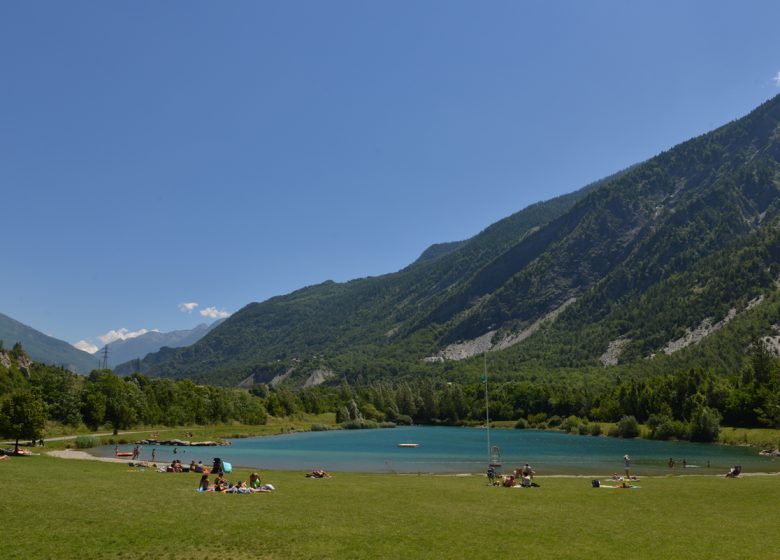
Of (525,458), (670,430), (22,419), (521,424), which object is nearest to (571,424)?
(521,424)

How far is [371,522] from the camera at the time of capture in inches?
1037

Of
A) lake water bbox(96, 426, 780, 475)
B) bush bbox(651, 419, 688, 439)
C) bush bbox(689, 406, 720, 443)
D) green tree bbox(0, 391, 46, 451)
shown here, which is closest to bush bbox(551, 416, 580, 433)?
bush bbox(651, 419, 688, 439)

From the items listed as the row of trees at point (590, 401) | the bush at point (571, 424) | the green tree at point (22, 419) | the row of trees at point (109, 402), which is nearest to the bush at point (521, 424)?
the row of trees at point (590, 401)

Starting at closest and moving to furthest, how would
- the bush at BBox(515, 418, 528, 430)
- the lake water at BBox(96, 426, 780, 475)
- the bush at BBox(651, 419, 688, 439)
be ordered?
the lake water at BBox(96, 426, 780, 475), the bush at BBox(651, 419, 688, 439), the bush at BBox(515, 418, 528, 430)

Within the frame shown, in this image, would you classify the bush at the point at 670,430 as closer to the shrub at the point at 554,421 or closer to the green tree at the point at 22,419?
the shrub at the point at 554,421

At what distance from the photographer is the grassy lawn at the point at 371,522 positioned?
20.9 metres

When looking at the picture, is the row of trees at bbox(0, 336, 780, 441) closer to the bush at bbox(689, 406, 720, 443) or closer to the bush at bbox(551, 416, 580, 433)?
the bush at bbox(689, 406, 720, 443)

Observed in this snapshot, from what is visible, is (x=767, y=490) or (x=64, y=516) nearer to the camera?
(x=64, y=516)

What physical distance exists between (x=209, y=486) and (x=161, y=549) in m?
16.7

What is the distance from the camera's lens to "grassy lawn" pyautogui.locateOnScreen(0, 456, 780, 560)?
20.9 m

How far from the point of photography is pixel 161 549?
20484 mm

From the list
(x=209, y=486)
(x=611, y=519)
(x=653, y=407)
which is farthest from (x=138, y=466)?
(x=653, y=407)

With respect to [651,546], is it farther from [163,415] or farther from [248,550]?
[163,415]

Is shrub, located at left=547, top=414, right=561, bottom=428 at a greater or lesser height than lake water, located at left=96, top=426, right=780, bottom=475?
lesser
